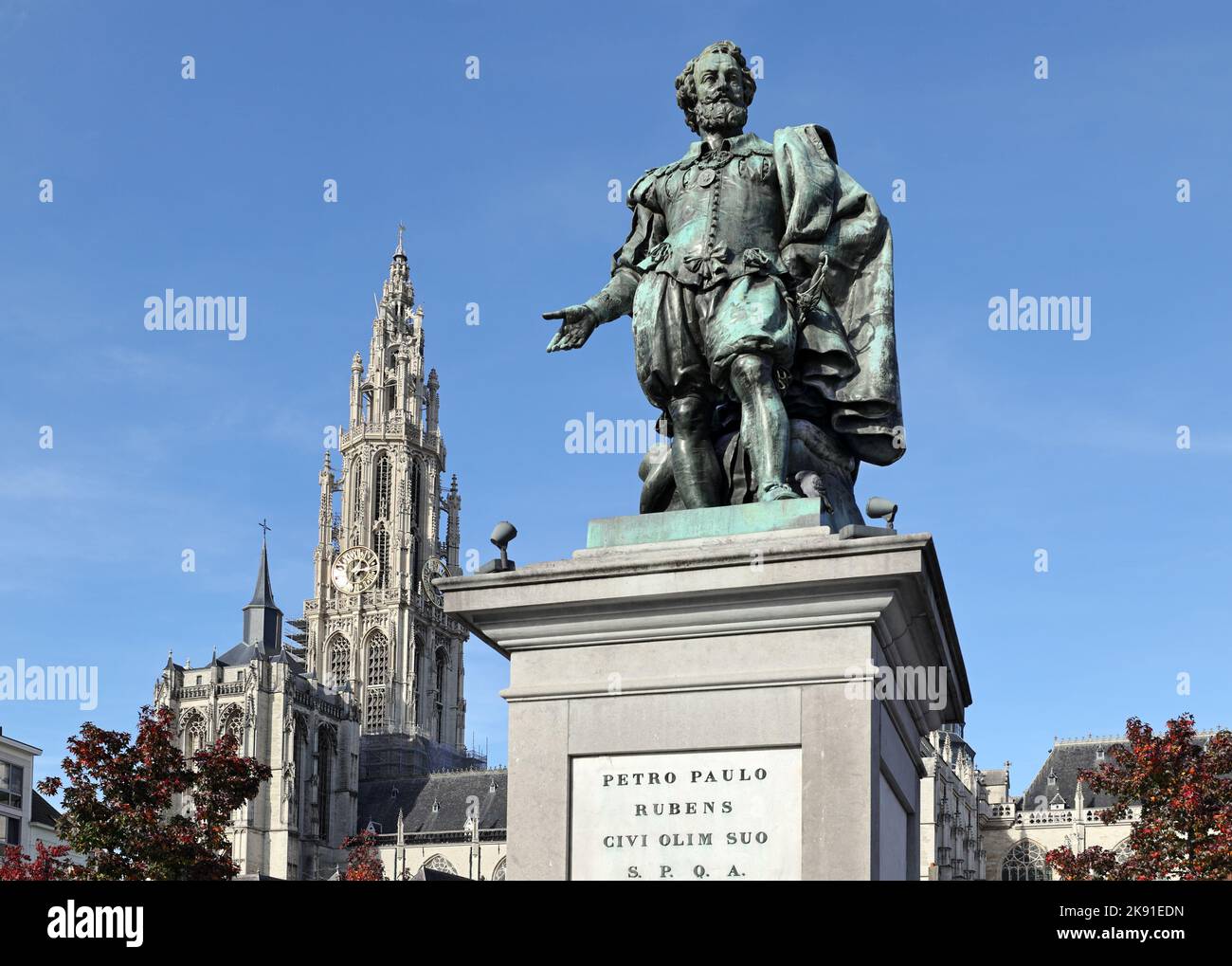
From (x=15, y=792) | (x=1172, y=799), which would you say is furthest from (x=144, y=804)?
(x=15, y=792)

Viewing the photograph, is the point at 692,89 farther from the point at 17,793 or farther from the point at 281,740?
the point at 281,740

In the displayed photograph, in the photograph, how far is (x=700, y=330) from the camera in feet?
25.1

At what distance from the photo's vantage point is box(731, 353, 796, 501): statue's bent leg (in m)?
7.30

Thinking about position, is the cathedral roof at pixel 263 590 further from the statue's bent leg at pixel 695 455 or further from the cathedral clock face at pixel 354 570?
the statue's bent leg at pixel 695 455

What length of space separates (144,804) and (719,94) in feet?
94.5

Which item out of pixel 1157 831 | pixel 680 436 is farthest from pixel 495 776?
pixel 680 436

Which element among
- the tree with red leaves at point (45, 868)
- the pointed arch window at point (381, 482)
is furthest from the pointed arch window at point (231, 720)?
the tree with red leaves at point (45, 868)

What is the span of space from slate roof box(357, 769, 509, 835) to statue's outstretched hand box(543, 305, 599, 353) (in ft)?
375

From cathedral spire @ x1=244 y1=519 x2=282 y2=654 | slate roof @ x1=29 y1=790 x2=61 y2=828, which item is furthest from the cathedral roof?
slate roof @ x1=29 y1=790 x2=61 y2=828

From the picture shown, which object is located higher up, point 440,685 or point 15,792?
point 440,685

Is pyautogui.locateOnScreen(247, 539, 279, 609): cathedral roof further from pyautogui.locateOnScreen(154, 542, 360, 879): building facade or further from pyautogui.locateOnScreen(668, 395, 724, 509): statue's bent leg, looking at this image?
pyautogui.locateOnScreen(668, 395, 724, 509): statue's bent leg

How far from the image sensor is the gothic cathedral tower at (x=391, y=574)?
129m

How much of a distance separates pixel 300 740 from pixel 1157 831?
92550 mm

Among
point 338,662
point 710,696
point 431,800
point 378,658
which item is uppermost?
point 378,658
